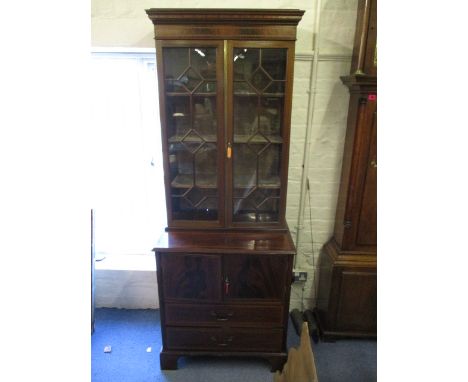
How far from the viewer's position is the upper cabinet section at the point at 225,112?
1.44m

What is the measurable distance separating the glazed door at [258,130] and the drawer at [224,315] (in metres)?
0.47

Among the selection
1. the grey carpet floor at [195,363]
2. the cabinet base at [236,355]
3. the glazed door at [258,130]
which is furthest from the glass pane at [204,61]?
the grey carpet floor at [195,363]

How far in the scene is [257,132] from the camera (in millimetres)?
1642

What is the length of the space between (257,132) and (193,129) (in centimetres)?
35

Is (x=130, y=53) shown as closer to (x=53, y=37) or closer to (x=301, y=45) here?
(x=301, y=45)

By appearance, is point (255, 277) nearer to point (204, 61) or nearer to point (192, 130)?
point (192, 130)

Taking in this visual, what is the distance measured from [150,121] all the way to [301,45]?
1.08m

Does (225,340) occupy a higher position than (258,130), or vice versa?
(258,130)

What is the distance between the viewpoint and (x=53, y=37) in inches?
15.2

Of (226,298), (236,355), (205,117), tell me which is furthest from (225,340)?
(205,117)

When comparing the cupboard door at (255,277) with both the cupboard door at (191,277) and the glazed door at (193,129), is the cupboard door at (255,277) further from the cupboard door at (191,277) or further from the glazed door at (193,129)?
the glazed door at (193,129)

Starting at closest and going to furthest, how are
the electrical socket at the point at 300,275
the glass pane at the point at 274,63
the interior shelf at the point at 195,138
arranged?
the glass pane at the point at 274,63
the interior shelf at the point at 195,138
the electrical socket at the point at 300,275
